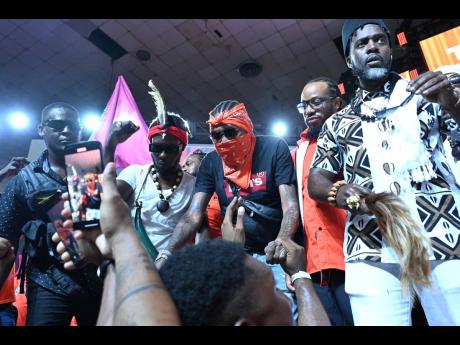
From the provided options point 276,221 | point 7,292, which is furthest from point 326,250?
point 7,292

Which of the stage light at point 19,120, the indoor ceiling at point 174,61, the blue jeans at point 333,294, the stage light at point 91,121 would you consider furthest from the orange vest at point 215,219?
the stage light at point 19,120

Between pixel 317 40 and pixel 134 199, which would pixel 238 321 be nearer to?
pixel 134 199

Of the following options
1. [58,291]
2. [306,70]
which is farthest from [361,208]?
[306,70]

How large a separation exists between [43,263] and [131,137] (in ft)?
10.8

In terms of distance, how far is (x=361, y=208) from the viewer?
154 cm

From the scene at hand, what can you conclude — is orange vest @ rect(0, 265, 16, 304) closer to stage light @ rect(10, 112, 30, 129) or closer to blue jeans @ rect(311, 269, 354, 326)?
blue jeans @ rect(311, 269, 354, 326)

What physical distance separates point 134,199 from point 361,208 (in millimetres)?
1809

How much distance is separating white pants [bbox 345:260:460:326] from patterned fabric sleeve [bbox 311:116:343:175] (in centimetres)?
58

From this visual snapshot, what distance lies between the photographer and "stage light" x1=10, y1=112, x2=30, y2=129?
9898 mm

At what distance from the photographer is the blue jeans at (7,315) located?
9.46 feet

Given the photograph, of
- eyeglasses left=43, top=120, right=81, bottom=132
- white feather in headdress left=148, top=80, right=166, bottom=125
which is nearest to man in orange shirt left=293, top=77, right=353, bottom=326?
white feather in headdress left=148, top=80, right=166, bottom=125
